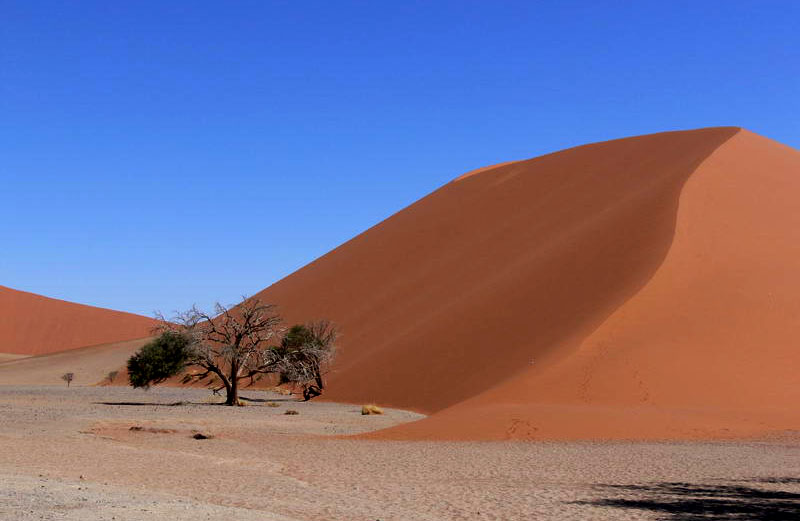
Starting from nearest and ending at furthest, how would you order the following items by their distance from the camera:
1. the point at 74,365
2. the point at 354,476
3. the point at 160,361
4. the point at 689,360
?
1. the point at 354,476
2. the point at 689,360
3. the point at 160,361
4. the point at 74,365

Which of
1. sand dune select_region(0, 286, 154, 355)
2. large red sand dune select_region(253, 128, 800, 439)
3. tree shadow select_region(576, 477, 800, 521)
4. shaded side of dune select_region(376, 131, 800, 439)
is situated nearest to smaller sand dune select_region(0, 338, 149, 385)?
large red sand dune select_region(253, 128, 800, 439)

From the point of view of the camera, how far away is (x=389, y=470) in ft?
50.5

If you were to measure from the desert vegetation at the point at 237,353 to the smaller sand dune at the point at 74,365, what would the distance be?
18.7m

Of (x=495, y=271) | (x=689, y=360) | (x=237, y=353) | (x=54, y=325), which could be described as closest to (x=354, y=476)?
(x=689, y=360)

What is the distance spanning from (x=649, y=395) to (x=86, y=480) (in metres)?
18.2

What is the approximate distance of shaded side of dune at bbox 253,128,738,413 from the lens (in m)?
33.5

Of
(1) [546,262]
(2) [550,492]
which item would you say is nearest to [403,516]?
(2) [550,492]

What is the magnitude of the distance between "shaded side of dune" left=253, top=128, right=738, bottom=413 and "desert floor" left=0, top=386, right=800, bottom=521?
35.5ft

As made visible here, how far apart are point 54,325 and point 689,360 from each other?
96.3 metres

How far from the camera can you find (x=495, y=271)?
44188 mm

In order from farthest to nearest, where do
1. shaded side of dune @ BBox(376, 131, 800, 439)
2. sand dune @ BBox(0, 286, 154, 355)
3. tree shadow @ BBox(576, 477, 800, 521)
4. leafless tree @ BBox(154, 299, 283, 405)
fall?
sand dune @ BBox(0, 286, 154, 355) < leafless tree @ BBox(154, 299, 283, 405) < shaded side of dune @ BBox(376, 131, 800, 439) < tree shadow @ BBox(576, 477, 800, 521)

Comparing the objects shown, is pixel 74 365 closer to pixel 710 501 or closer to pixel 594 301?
pixel 594 301

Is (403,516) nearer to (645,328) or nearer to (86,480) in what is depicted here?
(86,480)

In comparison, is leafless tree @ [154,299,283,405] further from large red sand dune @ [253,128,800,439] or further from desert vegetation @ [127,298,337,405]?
large red sand dune @ [253,128,800,439]
